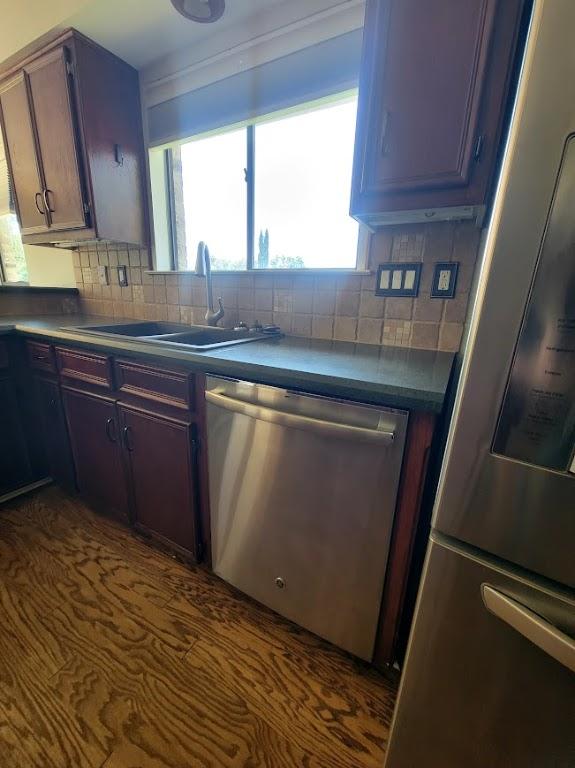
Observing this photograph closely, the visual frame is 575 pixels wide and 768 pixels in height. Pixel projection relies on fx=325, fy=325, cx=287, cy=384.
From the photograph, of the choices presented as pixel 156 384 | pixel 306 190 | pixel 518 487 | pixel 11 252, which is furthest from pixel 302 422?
pixel 11 252

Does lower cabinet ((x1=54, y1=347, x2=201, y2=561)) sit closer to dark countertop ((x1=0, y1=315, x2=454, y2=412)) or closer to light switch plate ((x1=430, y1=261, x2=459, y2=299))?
dark countertop ((x1=0, y1=315, x2=454, y2=412))

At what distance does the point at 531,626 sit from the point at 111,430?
4.97 feet

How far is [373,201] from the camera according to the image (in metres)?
1.00

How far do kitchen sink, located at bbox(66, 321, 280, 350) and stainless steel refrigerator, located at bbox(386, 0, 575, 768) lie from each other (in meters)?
0.92

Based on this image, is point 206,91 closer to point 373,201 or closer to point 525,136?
point 373,201

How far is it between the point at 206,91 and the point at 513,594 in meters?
2.28

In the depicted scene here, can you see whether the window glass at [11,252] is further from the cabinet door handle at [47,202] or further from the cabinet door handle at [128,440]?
the cabinet door handle at [128,440]

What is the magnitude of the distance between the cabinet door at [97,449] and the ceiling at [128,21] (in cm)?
171

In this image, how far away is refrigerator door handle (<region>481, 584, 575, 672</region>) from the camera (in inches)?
19.0

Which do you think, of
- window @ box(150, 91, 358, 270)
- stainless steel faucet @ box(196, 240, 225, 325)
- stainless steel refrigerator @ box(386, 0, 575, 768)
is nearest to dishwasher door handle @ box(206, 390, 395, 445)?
stainless steel refrigerator @ box(386, 0, 575, 768)

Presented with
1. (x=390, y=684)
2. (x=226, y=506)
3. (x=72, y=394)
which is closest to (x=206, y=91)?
(x=72, y=394)

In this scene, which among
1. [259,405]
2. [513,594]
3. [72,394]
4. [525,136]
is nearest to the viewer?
[525,136]

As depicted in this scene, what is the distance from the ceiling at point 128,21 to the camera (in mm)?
1396

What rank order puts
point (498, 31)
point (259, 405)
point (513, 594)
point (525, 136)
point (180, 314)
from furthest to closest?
1. point (180, 314)
2. point (259, 405)
3. point (498, 31)
4. point (513, 594)
5. point (525, 136)
